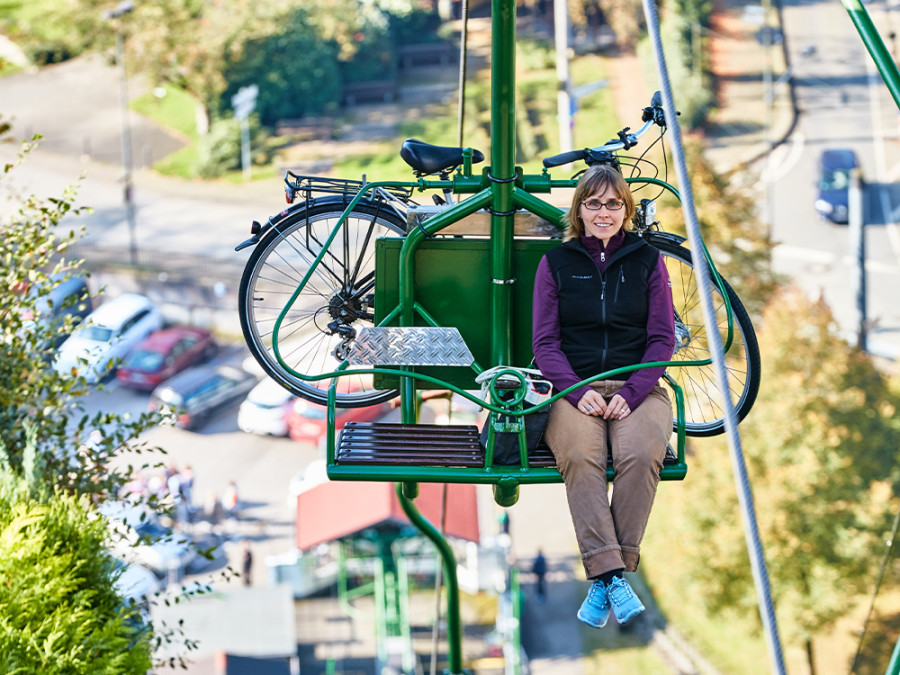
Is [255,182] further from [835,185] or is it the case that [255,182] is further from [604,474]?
[604,474]

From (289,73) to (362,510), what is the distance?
32879 mm

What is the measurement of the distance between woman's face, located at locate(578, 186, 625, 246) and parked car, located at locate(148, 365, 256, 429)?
81.3ft

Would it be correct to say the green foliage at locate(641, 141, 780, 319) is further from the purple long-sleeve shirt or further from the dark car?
the purple long-sleeve shirt

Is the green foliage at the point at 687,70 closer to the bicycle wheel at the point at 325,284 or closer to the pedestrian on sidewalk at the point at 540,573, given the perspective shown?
the pedestrian on sidewalk at the point at 540,573

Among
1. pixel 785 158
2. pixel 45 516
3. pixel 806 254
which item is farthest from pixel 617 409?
pixel 785 158

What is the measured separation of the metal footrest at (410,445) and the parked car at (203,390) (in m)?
24.1

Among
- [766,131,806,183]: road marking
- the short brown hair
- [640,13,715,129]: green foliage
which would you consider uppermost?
[640,13,715,129]: green foliage

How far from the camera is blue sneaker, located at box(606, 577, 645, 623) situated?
14.7ft

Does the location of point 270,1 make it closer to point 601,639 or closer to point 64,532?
point 601,639

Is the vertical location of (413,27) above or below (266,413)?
above

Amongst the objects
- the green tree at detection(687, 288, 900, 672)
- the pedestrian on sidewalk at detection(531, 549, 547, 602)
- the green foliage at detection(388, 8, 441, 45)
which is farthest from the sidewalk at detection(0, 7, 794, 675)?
the pedestrian on sidewalk at detection(531, 549, 547, 602)

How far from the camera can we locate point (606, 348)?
4.96 m

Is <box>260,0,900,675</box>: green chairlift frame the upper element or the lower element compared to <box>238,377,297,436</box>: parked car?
lower

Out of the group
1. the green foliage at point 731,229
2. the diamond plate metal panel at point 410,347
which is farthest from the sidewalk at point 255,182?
the diamond plate metal panel at point 410,347
